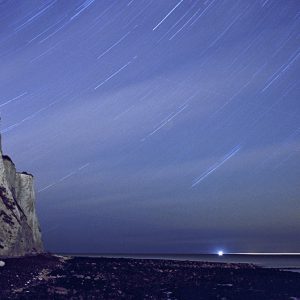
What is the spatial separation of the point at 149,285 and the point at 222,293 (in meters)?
7.48

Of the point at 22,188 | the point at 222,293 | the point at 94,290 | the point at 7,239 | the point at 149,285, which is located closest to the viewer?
the point at 94,290

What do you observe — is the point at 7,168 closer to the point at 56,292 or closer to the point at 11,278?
the point at 11,278

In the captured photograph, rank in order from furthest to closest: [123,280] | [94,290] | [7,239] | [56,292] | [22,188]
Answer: [22,188] < [7,239] < [123,280] < [94,290] < [56,292]

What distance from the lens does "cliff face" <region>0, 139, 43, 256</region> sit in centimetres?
6719

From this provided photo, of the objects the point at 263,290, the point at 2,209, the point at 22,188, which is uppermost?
the point at 22,188

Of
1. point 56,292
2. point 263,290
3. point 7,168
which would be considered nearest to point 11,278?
point 56,292

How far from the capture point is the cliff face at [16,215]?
67.2 m

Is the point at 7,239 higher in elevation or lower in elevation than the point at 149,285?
higher

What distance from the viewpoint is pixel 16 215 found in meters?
70.2

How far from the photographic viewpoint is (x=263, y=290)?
4712 cm

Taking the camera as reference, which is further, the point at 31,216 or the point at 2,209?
the point at 31,216

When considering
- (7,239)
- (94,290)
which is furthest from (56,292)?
(7,239)

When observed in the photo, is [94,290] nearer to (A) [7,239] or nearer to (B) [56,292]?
(B) [56,292]

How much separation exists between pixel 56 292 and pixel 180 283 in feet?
63.8
